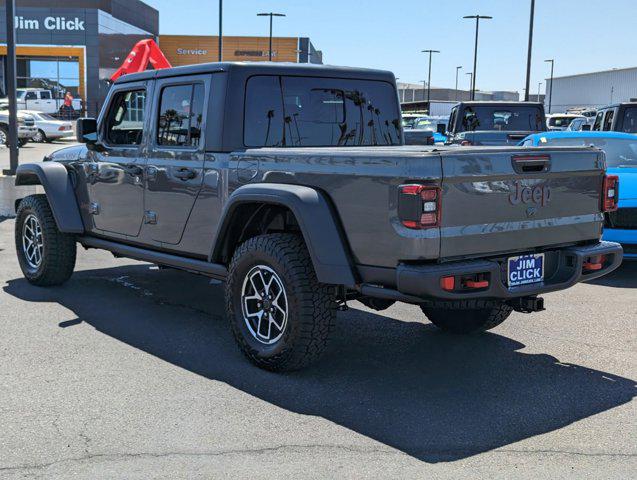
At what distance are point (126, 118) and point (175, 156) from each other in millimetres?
1104

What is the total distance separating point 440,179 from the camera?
4285 mm

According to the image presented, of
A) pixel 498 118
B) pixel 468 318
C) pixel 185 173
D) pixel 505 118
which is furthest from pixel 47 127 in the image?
pixel 468 318

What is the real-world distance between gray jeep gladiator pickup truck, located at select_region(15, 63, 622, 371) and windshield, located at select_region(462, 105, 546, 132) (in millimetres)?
11137

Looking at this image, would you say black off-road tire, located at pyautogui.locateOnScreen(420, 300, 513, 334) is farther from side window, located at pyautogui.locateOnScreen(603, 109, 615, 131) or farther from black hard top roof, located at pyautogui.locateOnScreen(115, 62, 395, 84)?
side window, located at pyautogui.locateOnScreen(603, 109, 615, 131)

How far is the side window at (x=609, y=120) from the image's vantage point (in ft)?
44.2

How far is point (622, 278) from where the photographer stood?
27.9 ft

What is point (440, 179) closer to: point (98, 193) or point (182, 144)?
point (182, 144)

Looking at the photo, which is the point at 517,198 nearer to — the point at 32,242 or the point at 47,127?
the point at 32,242

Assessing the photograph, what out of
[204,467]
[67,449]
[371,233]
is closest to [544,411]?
[371,233]

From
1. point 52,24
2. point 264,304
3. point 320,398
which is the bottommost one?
point 320,398

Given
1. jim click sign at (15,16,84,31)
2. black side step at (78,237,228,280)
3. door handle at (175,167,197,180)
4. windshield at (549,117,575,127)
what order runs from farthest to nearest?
jim click sign at (15,16,84,31) < windshield at (549,117,575,127) < door handle at (175,167,197,180) < black side step at (78,237,228,280)

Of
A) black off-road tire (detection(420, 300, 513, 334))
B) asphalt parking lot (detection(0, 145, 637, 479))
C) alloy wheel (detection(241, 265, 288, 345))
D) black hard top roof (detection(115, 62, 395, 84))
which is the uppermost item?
black hard top roof (detection(115, 62, 395, 84))

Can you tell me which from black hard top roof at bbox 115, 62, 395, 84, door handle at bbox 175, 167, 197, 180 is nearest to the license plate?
black hard top roof at bbox 115, 62, 395, 84

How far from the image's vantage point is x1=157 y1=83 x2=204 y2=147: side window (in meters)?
5.83
